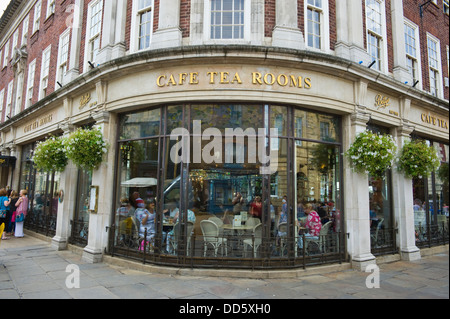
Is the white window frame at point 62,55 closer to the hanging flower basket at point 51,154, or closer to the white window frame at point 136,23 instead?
the hanging flower basket at point 51,154

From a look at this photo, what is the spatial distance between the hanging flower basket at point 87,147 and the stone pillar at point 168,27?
9.51 ft

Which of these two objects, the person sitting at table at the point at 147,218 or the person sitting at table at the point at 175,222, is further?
the person sitting at table at the point at 147,218

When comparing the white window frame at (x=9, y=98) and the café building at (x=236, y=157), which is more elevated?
the white window frame at (x=9, y=98)

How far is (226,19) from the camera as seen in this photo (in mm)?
8039

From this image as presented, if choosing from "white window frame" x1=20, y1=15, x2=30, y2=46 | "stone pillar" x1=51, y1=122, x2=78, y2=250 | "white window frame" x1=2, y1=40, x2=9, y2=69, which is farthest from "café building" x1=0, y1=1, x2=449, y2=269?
"white window frame" x1=2, y1=40, x2=9, y2=69

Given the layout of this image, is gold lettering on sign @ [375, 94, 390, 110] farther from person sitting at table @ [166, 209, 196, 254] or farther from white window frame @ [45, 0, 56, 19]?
white window frame @ [45, 0, 56, 19]

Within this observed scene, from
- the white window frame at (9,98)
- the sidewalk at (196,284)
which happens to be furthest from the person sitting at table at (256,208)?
the white window frame at (9,98)

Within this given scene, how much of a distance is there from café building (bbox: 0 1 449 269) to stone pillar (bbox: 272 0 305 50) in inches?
2.8

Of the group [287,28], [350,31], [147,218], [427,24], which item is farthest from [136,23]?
[427,24]

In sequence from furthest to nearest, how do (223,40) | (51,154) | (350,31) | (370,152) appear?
(51,154) → (350,31) → (223,40) → (370,152)

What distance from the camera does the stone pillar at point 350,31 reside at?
8.46 m

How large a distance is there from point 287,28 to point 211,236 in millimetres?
5354

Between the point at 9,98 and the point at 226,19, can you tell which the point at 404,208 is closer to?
the point at 226,19

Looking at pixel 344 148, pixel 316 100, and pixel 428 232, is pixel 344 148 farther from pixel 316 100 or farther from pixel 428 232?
pixel 428 232
